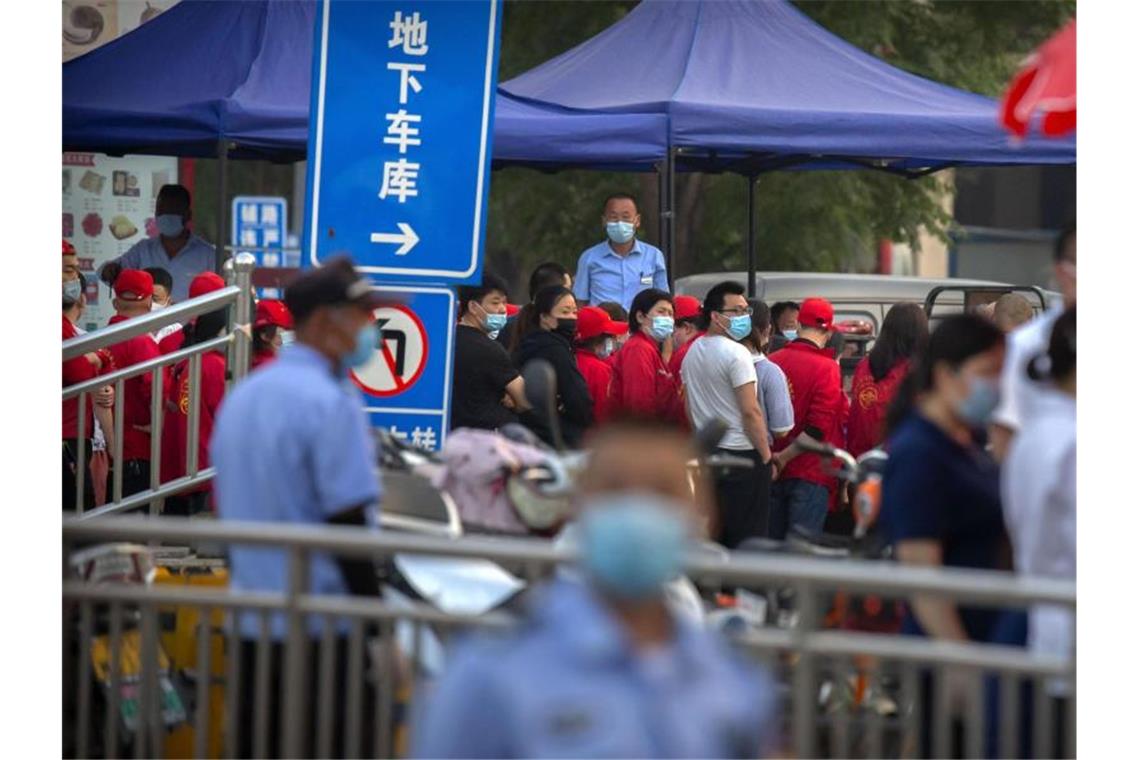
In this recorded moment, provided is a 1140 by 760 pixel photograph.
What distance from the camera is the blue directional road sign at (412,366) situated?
24.3ft

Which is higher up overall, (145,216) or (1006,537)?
(145,216)

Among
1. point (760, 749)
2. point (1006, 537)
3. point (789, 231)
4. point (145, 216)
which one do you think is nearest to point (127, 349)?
point (1006, 537)

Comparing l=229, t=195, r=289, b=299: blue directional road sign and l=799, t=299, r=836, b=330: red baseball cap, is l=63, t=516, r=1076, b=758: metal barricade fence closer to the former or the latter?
l=799, t=299, r=836, b=330: red baseball cap

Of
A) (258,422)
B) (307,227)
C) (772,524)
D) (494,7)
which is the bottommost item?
(772,524)

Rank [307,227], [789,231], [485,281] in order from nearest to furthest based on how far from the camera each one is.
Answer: [307,227]
[485,281]
[789,231]

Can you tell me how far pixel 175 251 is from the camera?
13.6 metres

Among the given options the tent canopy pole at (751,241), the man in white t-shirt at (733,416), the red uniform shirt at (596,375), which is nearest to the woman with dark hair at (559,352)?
the red uniform shirt at (596,375)

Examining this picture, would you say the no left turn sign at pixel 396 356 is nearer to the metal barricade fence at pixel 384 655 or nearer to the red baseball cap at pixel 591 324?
the metal barricade fence at pixel 384 655

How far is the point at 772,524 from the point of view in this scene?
11.2 m

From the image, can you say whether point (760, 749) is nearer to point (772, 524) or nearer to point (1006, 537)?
point (1006, 537)

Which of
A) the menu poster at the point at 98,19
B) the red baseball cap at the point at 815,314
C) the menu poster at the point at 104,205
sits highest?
the menu poster at the point at 98,19

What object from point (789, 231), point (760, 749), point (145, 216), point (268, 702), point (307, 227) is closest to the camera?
point (760, 749)

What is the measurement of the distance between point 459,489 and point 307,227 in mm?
1624

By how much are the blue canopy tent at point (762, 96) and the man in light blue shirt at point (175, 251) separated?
2.40 meters
